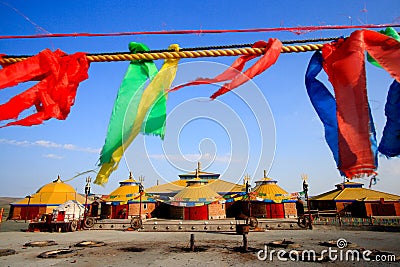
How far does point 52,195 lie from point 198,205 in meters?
22.6

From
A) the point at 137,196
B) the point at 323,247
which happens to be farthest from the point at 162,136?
the point at 137,196

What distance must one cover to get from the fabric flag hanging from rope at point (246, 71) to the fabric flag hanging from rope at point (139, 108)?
8.3 inches

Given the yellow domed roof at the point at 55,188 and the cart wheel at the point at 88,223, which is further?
the yellow domed roof at the point at 55,188

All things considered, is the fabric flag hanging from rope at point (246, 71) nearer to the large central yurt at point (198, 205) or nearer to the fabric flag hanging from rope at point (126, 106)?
the fabric flag hanging from rope at point (126, 106)

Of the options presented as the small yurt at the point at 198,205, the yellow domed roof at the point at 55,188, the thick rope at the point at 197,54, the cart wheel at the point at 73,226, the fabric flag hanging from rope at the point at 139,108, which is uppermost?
the yellow domed roof at the point at 55,188

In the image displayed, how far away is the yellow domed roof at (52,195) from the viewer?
1422 inches

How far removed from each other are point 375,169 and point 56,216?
29191mm

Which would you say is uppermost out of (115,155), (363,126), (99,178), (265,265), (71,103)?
(71,103)

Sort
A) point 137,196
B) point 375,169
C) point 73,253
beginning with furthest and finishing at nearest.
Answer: point 137,196
point 73,253
point 375,169

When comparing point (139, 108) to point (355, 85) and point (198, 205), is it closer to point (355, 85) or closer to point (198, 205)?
point (355, 85)

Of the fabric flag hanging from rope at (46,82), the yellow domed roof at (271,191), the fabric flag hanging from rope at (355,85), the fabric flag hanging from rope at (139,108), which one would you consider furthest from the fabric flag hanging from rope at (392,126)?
the yellow domed roof at (271,191)

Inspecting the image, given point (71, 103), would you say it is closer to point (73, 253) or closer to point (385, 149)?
point (385, 149)

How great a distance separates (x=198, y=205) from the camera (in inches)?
1168

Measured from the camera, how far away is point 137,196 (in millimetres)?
32562
